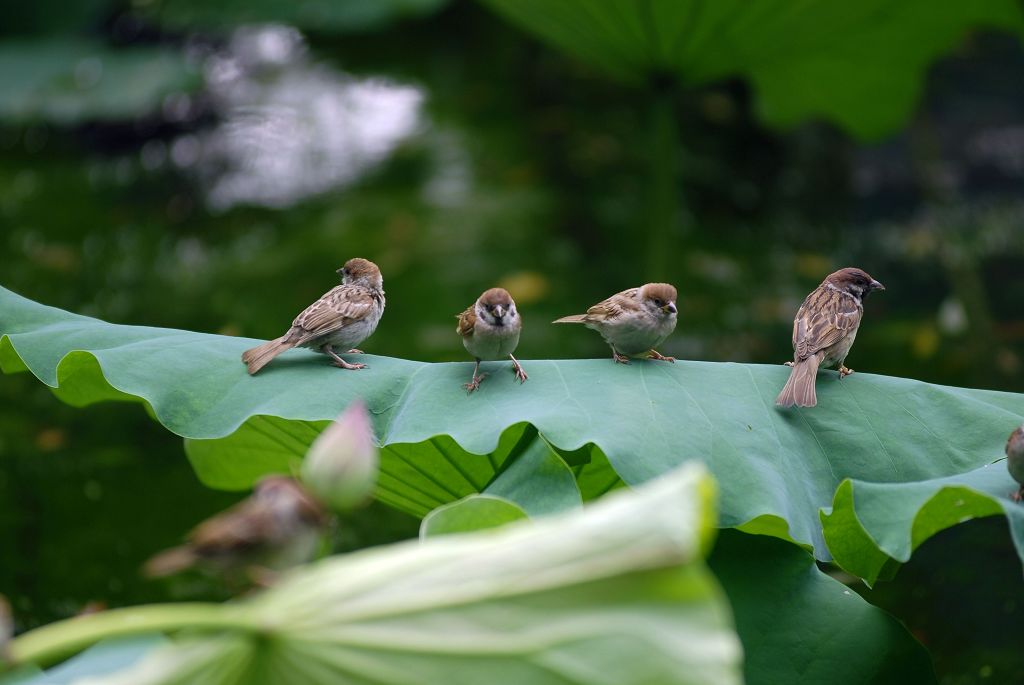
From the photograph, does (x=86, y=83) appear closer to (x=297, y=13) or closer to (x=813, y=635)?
(x=297, y=13)

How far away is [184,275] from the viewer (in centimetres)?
544

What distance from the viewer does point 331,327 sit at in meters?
2.18

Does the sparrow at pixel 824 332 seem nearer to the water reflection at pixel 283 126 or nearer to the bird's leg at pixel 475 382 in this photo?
the bird's leg at pixel 475 382

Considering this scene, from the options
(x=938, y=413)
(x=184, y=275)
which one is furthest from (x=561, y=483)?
(x=184, y=275)

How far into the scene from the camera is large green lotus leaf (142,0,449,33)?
5832 mm

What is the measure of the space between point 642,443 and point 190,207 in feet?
16.0

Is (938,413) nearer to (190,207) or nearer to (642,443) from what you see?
(642,443)

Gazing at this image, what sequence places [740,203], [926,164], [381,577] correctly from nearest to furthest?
[381,577] → [740,203] → [926,164]

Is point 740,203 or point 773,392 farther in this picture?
point 740,203

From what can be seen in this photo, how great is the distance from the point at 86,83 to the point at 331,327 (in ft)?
14.3

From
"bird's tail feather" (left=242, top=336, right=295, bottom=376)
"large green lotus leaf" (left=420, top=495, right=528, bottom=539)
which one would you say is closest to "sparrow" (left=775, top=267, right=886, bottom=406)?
"large green lotus leaf" (left=420, top=495, right=528, bottom=539)

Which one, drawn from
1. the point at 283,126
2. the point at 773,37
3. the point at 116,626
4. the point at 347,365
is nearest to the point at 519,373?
the point at 347,365

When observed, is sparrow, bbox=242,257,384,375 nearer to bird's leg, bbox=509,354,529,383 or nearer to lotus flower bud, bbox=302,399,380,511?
bird's leg, bbox=509,354,529,383

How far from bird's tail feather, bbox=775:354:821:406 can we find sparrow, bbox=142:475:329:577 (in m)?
1.24
